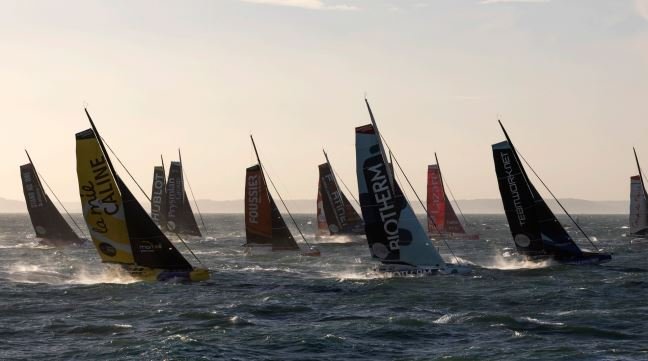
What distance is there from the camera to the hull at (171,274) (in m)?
37.0

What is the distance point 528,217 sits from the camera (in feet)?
142

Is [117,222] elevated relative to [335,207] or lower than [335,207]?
lower

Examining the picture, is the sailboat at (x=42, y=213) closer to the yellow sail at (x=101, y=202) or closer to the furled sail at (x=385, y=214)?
the yellow sail at (x=101, y=202)

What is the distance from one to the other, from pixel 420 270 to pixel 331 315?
1023cm

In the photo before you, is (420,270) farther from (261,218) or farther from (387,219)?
(261,218)

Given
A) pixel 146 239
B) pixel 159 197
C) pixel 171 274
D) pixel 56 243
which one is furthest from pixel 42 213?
pixel 171 274

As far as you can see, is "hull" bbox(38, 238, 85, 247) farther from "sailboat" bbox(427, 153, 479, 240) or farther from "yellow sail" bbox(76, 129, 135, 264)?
"sailboat" bbox(427, 153, 479, 240)

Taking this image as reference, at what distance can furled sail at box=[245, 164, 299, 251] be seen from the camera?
55000 millimetres

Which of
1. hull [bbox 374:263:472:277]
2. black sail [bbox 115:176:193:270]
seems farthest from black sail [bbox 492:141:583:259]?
black sail [bbox 115:176:193:270]

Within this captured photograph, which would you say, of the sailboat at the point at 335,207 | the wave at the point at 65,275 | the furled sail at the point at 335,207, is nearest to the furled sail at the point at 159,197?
the sailboat at the point at 335,207

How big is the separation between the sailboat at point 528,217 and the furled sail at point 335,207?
2753 cm

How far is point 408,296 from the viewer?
3294 cm

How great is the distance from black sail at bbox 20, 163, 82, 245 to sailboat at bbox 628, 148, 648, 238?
156 ft

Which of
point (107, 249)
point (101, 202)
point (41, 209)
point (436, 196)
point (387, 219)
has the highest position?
point (436, 196)
